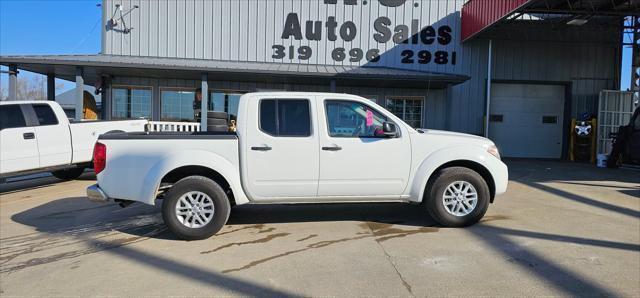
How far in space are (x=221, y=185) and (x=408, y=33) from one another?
483 inches

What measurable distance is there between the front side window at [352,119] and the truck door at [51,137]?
6464 mm

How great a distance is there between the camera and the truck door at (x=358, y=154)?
5.58m

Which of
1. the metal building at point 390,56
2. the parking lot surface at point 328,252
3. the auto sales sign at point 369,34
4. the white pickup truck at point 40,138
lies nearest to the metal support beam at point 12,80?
the metal building at point 390,56

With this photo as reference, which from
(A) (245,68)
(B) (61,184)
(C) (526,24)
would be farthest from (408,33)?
(B) (61,184)

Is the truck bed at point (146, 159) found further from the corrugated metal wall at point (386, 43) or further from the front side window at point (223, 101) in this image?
the front side window at point (223, 101)

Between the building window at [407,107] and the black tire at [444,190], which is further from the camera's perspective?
the building window at [407,107]

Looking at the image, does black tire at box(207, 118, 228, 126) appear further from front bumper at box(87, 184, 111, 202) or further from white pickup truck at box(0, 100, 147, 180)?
front bumper at box(87, 184, 111, 202)

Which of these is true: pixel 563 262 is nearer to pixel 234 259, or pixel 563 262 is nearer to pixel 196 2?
pixel 234 259

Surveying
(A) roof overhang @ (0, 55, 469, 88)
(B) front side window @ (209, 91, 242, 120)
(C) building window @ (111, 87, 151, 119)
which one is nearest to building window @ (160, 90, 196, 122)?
(C) building window @ (111, 87, 151, 119)

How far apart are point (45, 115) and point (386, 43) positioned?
435 inches

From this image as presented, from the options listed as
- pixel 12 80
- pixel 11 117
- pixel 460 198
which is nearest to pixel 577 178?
pixel 460 198

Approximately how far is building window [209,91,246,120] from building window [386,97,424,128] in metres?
5.62

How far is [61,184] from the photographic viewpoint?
9984mm

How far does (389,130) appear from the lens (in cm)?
550
